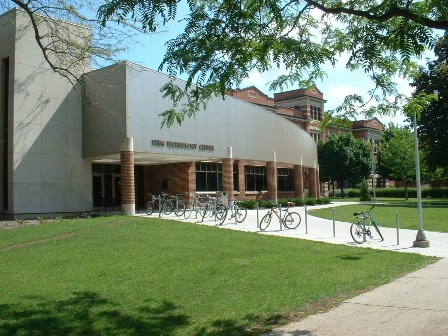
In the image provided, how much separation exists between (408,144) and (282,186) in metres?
23.7

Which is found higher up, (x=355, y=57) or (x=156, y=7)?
(x=156, y=7)

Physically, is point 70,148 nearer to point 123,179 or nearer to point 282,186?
point 123,179

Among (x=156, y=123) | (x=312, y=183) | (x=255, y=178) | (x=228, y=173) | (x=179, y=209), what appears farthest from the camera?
(x=312, y=183)

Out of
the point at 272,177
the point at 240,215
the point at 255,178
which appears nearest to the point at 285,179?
the point at 255,178

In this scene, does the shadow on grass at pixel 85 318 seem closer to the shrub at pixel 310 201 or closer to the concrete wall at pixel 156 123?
the concrete wall at pixel 156 123

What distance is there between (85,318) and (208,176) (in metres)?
28.0

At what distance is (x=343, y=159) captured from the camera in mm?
63594

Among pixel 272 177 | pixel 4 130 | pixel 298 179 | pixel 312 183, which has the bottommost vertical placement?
pixel 312 183

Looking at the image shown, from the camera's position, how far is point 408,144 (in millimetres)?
60625

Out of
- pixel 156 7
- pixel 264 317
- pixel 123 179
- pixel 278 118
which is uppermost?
pixel 278 118

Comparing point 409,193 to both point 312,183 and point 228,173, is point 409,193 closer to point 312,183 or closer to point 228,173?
point 312,183

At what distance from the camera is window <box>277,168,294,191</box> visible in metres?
44.8

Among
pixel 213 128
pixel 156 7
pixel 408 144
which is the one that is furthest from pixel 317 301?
pixel 408 144

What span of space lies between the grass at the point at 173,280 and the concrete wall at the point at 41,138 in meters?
9.53
